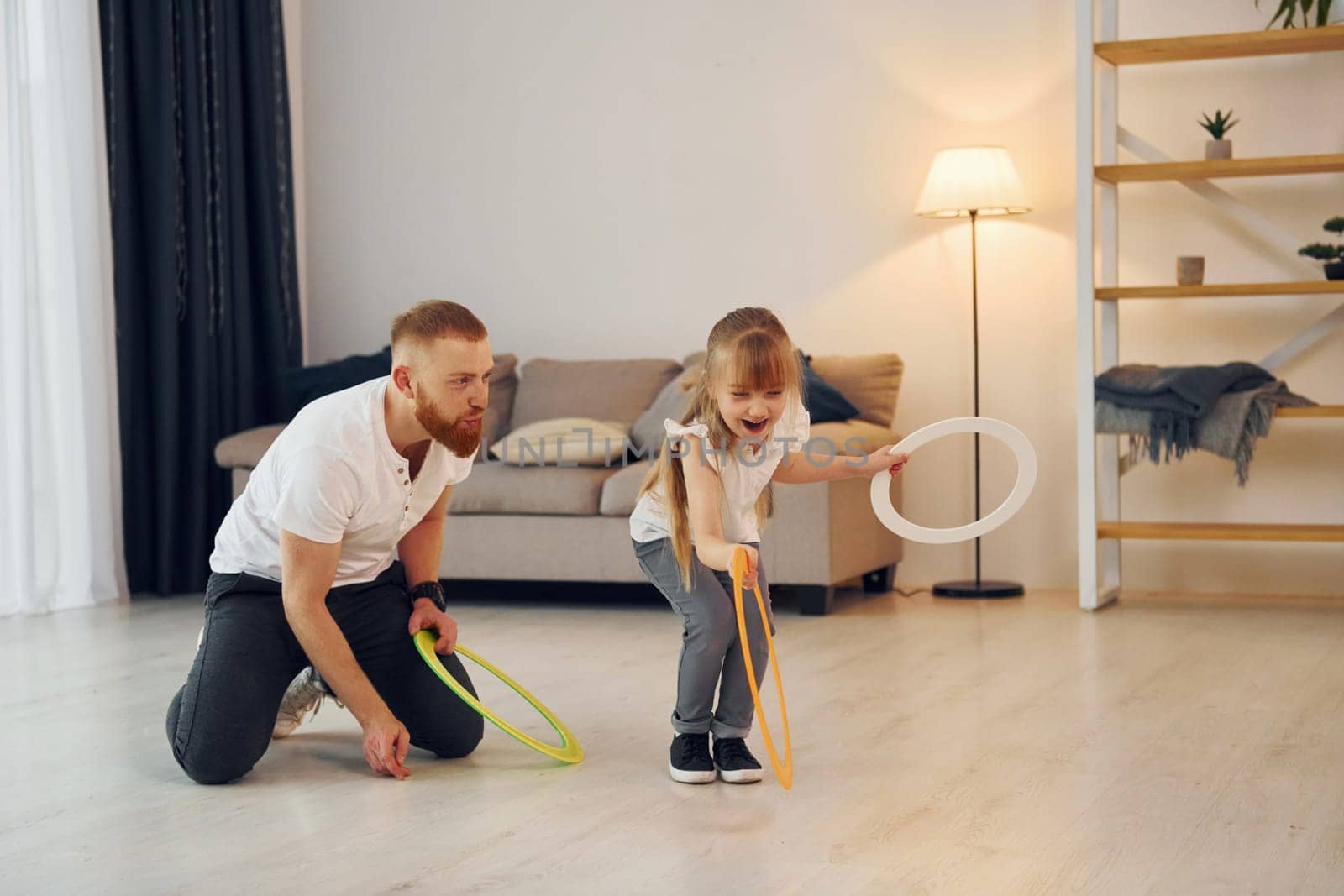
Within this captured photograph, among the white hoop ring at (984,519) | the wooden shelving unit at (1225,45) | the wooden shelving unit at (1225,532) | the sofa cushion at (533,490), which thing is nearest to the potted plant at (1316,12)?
the wooden shelving unit at (1225,45)

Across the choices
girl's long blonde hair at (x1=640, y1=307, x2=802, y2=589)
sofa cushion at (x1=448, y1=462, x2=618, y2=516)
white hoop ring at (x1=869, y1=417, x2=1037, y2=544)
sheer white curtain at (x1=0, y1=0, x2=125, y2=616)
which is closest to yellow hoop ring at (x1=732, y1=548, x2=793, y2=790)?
girl's long blonde hair at (x1=640, y1=307, x2=802, y2=589)

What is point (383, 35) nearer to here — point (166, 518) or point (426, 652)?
point (166, 518)

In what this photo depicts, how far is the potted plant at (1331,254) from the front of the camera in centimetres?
398

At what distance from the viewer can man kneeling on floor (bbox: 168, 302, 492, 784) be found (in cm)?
228

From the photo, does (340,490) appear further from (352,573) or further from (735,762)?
(735,762)

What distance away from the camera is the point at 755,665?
7.86ft

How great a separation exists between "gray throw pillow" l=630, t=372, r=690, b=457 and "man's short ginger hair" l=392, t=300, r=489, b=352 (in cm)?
206

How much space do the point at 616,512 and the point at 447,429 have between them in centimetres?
193

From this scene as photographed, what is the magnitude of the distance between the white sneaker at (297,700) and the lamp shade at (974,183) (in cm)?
252

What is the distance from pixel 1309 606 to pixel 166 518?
3443 mm

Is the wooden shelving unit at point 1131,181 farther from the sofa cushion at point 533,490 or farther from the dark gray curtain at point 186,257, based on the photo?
the dark gray curtain at point 186,257

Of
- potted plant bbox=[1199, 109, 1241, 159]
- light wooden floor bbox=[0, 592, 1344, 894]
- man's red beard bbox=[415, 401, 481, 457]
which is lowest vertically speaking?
light wooden floor bbox=[0, 592, 1344, 894]

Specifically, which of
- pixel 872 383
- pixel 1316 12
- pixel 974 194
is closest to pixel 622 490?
pixel 872 383

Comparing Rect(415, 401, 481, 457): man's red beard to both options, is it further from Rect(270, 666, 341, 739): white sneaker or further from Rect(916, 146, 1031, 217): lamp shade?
Rect(916, 146, 1031, 217): lamp shade
